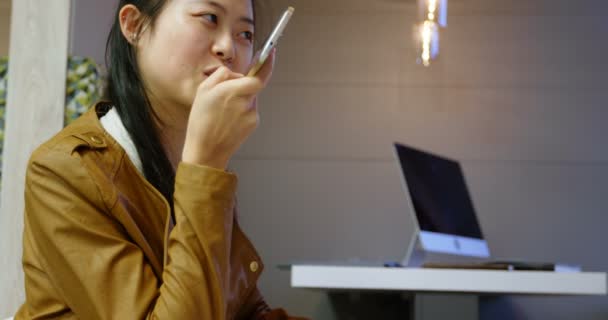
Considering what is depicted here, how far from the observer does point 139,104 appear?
121 cm

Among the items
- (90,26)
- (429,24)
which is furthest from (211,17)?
(429,24)

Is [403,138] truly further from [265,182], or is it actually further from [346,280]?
[346,280]

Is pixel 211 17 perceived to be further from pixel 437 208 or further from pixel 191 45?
pixel 437 208

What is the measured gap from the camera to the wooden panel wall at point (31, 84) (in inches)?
81.4

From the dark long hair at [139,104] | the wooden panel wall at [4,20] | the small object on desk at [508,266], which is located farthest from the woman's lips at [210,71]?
the wooden panel wall at [4,20]

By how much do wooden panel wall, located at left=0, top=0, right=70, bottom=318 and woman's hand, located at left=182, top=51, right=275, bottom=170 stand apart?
44.8 inches

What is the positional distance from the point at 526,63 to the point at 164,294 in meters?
3.33

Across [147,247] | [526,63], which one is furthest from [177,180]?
[526,63]

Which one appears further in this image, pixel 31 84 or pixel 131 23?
pixel 31 84

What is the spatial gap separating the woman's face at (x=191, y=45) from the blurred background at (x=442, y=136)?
2773 mm

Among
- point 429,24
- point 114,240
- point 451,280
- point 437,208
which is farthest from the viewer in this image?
point 429,24

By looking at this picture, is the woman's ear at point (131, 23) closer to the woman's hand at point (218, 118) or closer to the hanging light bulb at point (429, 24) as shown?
the woman's hand at point (218, 118)

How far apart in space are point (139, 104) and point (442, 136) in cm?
288

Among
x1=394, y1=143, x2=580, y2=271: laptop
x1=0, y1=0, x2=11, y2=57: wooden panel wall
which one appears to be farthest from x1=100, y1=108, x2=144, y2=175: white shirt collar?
x1=394, y1=143, x2=580, y2=271: laptop
